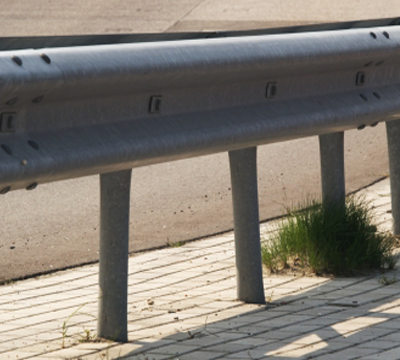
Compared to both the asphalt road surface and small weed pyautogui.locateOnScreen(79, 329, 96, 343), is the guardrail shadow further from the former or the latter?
the asphalt road surface

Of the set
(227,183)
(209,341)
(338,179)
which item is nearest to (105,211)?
(209,341)

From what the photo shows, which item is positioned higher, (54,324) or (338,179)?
(338,179)

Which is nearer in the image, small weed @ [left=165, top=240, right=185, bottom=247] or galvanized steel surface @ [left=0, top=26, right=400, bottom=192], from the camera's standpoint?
galvanized steel surface @ [left=0, top=26, right=400, bottom=192]

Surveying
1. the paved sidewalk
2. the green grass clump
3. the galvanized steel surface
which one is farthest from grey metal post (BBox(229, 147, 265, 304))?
the green grass clump

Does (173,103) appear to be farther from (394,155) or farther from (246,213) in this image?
(394,155)

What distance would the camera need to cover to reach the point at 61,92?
2.93m

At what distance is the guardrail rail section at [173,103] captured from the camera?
9.30ft

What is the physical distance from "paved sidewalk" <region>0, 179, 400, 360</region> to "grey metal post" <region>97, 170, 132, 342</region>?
4.6 inches

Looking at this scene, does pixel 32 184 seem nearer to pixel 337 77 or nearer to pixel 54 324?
pixel 54 324

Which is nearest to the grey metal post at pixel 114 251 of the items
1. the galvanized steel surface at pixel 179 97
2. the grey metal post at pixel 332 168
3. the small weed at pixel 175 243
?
the galvanized steel surface at pixel 179 97

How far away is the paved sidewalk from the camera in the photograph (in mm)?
3771

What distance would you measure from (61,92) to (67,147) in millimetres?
173

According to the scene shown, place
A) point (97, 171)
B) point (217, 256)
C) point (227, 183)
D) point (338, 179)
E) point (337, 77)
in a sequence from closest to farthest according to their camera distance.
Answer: point (97, 171) < point (337, 77) < point (338, 179) < point (217, 256) < point (227, 183)

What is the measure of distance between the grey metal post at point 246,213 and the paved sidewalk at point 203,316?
0.19 metres
